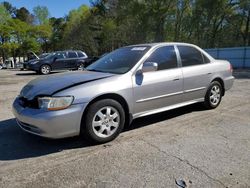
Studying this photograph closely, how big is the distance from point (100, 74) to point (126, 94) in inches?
23.6

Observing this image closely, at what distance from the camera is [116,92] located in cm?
407

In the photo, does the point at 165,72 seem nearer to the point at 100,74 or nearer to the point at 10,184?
the point at 100,74

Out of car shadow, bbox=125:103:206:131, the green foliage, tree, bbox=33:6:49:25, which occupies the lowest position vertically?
car shadow, bbox=125:103:206:131

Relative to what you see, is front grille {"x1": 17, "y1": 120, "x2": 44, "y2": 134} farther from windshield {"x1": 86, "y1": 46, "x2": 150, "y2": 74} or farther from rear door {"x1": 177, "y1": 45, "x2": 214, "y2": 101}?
rear door {"x1": 177, "y1": 45, "x2": 214, "y2": 101}

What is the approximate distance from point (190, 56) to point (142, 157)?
9.15 feet

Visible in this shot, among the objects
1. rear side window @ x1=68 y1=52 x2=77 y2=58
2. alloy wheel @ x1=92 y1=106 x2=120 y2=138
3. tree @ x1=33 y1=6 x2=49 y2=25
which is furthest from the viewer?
tree @ x1=33 y1=6 x2=49 y2=25

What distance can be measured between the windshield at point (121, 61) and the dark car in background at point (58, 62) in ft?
41.8

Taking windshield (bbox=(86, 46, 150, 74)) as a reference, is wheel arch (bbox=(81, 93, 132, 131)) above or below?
below

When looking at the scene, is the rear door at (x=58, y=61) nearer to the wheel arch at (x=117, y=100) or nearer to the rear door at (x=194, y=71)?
the rear door at (x=194, y=71)

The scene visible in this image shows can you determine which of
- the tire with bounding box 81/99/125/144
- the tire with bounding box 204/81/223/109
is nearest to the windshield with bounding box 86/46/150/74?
the tire with bounding box 81/99/125/144

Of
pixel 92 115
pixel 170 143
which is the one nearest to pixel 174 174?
pixel 170 143

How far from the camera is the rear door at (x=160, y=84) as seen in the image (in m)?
4.40

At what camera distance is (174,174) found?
3.06 m

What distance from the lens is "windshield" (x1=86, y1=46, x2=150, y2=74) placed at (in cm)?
456
